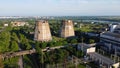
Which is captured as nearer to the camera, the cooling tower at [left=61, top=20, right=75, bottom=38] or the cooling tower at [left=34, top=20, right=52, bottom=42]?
the cooling tower at [left=34, top=20, right=52, bottom=42]

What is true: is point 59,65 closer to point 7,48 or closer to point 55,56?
point 55,56

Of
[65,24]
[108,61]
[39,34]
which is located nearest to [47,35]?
[39,34]

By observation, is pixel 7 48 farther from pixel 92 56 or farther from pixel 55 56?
pixel 92 56

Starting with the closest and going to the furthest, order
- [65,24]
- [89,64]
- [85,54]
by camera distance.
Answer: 1. [89,64]
2. [85,54]
3. [65,24]

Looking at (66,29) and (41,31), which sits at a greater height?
(41,31)

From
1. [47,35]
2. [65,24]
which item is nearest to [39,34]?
[47,35]

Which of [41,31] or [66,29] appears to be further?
[66,29]

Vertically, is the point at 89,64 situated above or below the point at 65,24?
below

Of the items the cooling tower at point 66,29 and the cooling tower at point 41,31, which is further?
the cooling tower at point 66,29

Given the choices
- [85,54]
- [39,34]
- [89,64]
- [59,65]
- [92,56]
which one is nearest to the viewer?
[59,65]

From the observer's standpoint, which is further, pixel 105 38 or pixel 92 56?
pixel 105 38
